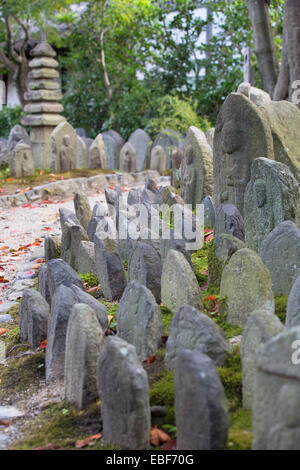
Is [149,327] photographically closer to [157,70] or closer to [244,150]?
[244,150]

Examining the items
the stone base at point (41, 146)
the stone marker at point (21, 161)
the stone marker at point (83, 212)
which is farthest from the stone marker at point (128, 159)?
the stone marker at point (83, 212)

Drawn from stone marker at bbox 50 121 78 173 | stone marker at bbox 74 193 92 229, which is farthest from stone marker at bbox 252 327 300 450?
stone marker at bbox 50 121 78 173

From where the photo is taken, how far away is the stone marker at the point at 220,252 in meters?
3.87

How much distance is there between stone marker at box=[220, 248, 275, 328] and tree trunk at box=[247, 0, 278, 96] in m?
6.81

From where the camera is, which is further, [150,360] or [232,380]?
[150,360]

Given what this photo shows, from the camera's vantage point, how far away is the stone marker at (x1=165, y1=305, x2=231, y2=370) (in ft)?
9.17

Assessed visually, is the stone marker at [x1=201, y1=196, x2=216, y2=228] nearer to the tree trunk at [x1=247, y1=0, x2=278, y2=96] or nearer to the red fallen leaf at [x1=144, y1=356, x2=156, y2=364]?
the red fallen leaf at [x1=144, y1=356, x2=156, y2=364]

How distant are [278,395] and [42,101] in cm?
1133

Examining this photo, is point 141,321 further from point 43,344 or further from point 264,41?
A: point 264,41

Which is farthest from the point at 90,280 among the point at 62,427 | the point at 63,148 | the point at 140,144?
the point at 140,144

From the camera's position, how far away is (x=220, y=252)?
396 cm

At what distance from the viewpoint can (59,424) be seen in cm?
280

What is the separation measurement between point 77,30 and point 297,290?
1511 cm

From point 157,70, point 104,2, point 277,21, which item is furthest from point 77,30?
point 277,21
